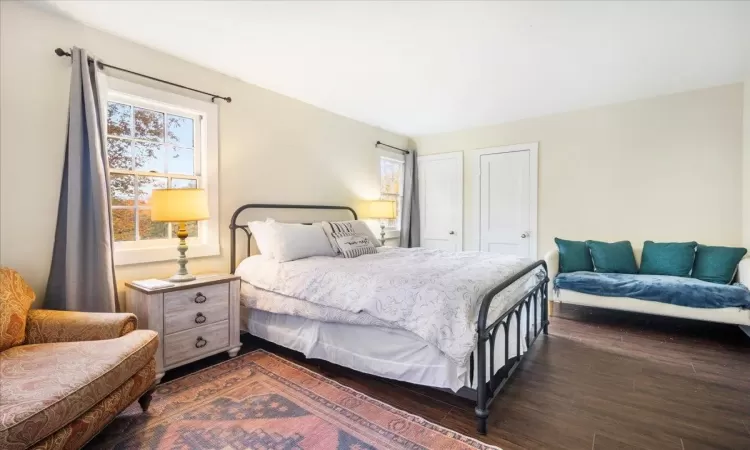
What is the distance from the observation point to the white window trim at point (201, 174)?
254 centimetres

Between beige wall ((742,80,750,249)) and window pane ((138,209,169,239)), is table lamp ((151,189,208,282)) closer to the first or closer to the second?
window pane ((138,209,169,239))

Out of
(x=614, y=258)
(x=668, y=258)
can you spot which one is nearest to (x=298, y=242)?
(x=614, y=258)

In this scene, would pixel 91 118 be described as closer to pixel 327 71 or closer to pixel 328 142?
pixel 327 71

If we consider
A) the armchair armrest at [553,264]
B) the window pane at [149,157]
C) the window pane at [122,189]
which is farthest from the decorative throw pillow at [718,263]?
the window pane at [122,189]

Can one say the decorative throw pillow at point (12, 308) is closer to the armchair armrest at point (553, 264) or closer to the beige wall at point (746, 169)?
the armchair armrest at point (553, 264)

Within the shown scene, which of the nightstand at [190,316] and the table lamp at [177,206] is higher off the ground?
the table lamp at [177,206]

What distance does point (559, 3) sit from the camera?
85.0 inches

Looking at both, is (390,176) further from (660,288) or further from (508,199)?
(660,288)

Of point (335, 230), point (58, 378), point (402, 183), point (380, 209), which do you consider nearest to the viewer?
point (58, 378)

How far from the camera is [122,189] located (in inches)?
103

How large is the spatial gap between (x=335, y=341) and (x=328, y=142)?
2.58m

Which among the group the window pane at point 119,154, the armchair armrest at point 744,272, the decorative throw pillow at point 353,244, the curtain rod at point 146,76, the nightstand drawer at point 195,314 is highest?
the curtain rod at point 146,76

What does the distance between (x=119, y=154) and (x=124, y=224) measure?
0.52m

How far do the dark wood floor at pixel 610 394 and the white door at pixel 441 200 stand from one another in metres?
2.36
